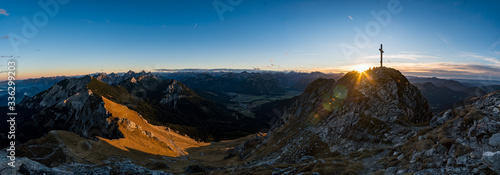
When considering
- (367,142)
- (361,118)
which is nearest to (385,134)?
(367,142)

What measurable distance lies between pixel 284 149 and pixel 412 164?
151 feet

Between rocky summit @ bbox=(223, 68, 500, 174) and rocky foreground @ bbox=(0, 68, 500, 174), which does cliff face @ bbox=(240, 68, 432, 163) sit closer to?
rocky summit @ bbox=(223, 68, 500, 174)

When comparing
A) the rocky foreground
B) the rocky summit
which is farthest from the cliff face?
the rocky foreground

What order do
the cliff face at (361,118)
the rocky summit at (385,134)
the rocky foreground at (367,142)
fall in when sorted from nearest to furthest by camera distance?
the rocky summit at (385,134) < the rocky foreground at (367,142) < the cliff face at (361,118)

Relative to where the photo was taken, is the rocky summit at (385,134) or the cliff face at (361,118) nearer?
the rocky summit at (385,134)

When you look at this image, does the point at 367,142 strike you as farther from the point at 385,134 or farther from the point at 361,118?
the point at 361,118

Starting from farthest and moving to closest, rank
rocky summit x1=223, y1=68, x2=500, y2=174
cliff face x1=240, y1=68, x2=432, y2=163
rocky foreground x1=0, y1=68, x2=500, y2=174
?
cliff face x1=240, y1=68, x2=432, y2=163
rocky foreground x1=0, y1=68, x2=500, y2=174
rocky summit x1=223, y1=68, x2=500, y2=174

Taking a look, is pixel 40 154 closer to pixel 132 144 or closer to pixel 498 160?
pixel 132 144

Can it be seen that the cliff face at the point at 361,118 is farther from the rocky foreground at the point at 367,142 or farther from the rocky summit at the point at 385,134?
the rocky foreground at the point at 367,142

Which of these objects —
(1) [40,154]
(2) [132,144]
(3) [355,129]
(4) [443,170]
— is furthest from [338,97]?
(2) [132,144]

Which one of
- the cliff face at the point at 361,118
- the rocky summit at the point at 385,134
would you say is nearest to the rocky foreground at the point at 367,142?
the rocky summit at the point at 385,134

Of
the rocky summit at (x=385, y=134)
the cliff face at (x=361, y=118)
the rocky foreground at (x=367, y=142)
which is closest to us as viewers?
the rocky summit at (x=385, y=134)

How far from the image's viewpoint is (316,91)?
98000 millimetres

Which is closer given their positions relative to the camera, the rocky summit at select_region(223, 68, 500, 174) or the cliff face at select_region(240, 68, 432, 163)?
the rocky summit at select_region(223, 68, 500, 174)
